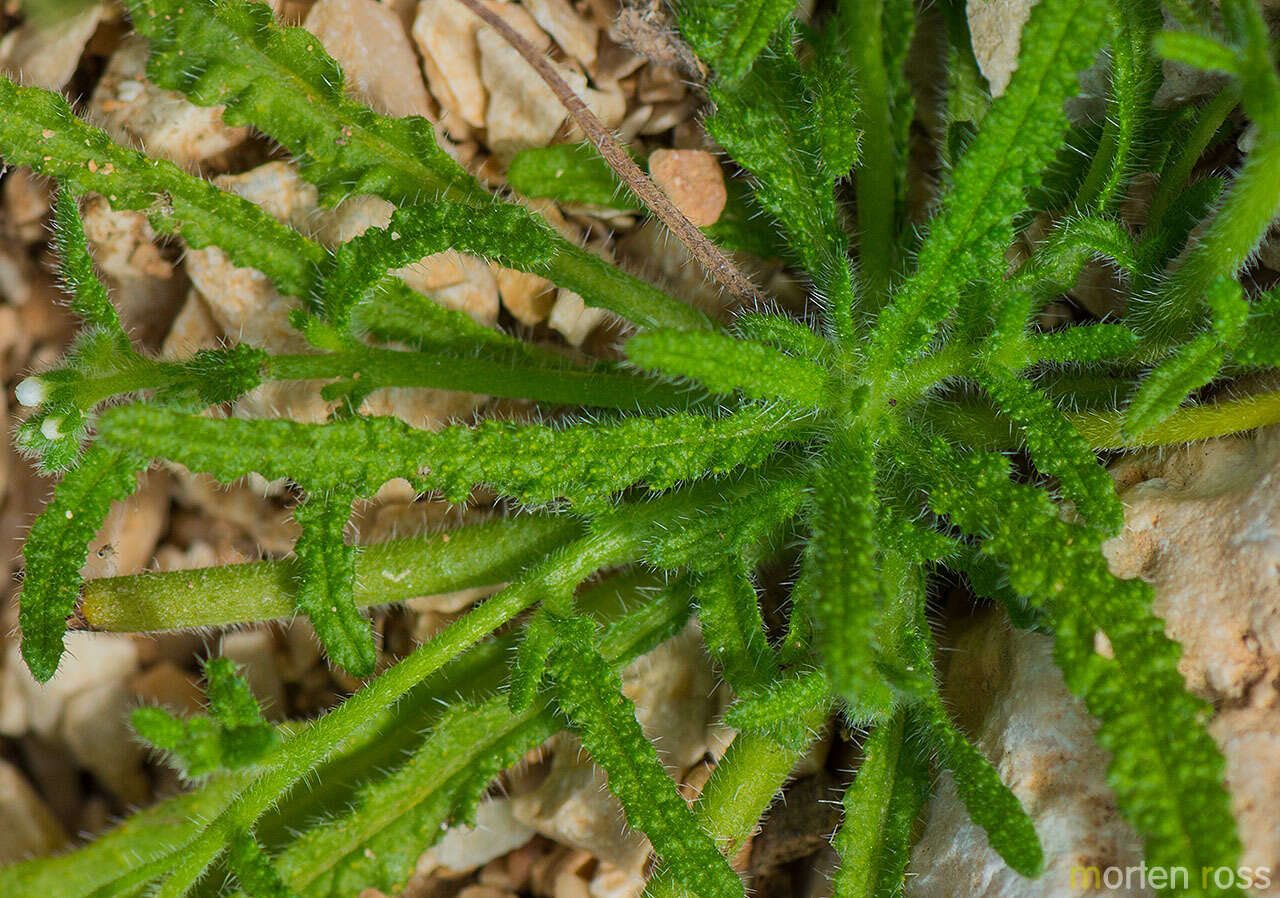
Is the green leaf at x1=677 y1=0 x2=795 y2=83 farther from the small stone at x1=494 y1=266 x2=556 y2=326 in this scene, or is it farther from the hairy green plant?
the small stone at x1=494 y1=266 x2=556 y2=326

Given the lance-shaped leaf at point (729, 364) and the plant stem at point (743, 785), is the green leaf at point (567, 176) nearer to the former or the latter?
the lance-shaped leaf at point (729, 364)

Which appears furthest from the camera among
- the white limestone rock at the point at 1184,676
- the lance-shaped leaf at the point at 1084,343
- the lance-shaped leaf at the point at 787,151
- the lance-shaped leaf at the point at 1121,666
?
the lance-shaped leaf at the point at 787,151

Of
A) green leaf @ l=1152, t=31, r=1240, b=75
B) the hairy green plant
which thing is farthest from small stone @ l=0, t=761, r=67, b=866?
green leaf @ l=1152, t=31, r=1240, b=75

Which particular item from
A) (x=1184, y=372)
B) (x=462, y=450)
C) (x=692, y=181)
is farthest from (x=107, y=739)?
(x=1184, y=372)

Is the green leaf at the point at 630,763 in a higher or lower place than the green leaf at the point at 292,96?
lower

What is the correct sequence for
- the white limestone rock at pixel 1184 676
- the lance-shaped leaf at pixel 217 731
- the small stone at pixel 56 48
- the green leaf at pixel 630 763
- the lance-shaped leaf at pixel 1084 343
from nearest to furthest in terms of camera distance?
the lance-shaped leaf at pixel 217 731 → the white limestone rock at pixel 1184 676 → the green leaf at pixel 630 763 → the lance-shaped leaf at pixel 1084 343 → the small stone at pixel 56 48

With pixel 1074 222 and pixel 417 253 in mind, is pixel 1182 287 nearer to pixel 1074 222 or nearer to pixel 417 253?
pixel 1074 222

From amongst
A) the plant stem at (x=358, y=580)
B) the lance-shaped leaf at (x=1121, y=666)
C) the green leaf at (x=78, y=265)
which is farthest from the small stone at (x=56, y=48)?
the lance-shaped leaf at (x=1121, y=666)

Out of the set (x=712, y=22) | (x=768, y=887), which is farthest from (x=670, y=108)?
(x=768, y=887)
